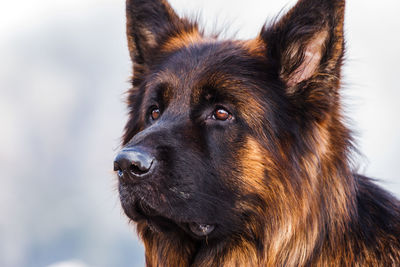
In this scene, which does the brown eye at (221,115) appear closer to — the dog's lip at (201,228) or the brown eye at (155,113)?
the brown eye at (155,113)

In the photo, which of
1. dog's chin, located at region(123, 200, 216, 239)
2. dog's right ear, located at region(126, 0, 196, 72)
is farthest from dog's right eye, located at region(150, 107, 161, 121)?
dog's chin, located at region(123, 200, 216, 239)

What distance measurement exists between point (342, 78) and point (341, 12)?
1.76ft

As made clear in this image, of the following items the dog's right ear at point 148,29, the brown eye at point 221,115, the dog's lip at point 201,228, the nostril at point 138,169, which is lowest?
the dog's lip at point 201,228

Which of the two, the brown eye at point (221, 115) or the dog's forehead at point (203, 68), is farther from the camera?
the dog's forehead at point (203, 68)

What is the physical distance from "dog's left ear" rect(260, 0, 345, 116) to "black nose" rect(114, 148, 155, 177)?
54.3 inches

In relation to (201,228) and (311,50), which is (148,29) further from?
(201,228)

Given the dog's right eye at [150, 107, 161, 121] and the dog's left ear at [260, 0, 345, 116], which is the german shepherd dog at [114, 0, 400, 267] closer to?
the dog's left ear at [260, 0, 345, 116]

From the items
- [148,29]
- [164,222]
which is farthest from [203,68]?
[164,222]

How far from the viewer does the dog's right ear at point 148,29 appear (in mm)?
5672

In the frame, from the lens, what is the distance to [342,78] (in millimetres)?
4617

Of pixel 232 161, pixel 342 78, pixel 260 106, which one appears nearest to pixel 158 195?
pixel 232 161

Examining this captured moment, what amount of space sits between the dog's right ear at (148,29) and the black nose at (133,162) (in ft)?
5.52

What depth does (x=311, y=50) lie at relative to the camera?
471cm

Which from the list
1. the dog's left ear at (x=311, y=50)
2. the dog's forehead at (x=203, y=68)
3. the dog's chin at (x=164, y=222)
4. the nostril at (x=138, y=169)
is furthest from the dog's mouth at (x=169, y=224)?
the dog's left ear at (x=311, y=50)
